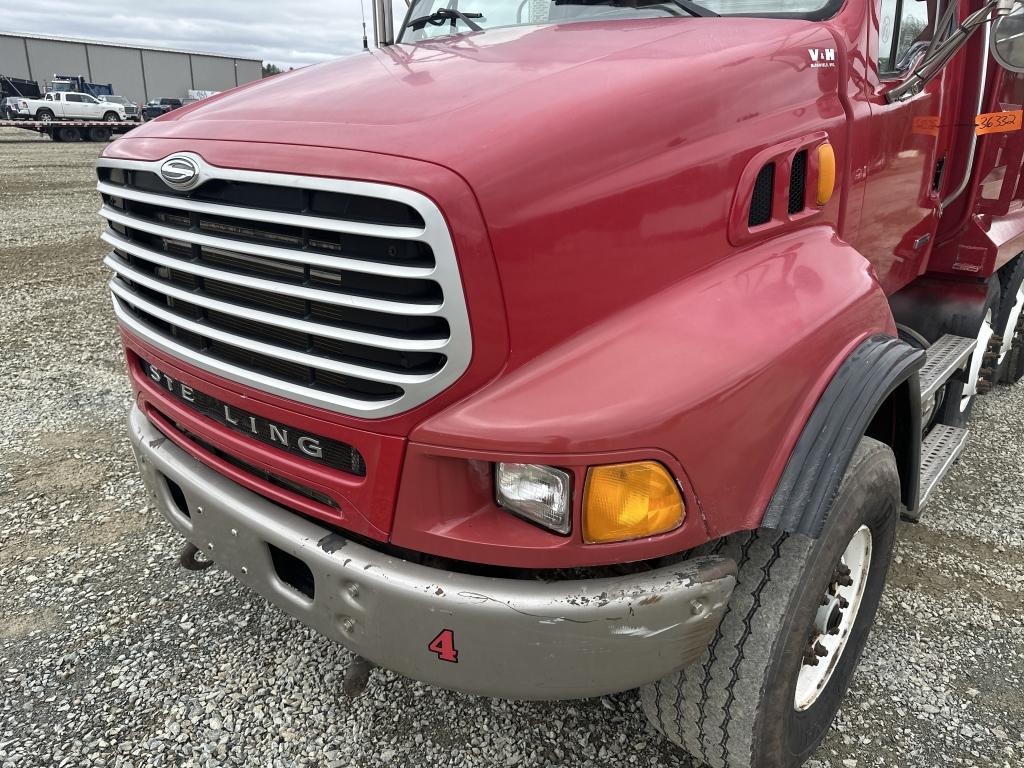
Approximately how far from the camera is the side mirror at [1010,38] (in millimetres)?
2576

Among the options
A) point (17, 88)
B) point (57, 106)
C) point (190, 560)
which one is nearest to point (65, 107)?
point (57, 106)

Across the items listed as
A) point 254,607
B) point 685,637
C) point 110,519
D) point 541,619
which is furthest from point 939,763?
point 110,519

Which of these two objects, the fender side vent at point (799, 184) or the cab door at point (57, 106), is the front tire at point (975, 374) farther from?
the cab door at point (57, 106)

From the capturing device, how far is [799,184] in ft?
7.13

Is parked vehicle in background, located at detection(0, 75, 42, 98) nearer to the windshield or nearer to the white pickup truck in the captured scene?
the white pickup truck

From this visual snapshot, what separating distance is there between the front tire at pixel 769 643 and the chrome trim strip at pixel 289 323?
0.85 m

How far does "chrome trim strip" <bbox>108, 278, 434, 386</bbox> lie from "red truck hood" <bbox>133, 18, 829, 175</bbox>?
18.4 inches

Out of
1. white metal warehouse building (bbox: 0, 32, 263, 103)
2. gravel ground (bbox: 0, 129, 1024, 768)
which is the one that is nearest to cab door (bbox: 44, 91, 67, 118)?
white metal warehouse building (bbox: 0, 32, 263, 103)

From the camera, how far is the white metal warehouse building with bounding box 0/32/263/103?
55031 millimetres

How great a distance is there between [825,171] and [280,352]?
164cm

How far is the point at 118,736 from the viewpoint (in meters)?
2.43

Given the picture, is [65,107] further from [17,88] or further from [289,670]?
[289,670]

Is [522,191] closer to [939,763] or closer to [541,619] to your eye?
[541,619]

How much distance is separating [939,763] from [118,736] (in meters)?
2.59
